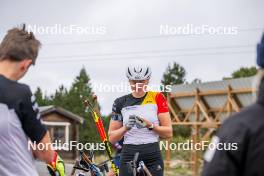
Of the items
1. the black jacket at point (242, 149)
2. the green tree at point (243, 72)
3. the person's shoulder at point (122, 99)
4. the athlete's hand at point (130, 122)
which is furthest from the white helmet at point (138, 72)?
the green tree at point (243, 72)

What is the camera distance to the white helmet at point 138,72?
6.97 meters

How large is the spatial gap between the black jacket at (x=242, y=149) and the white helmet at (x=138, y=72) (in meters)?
4.71

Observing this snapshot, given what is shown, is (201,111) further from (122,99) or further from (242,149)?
(242,149)

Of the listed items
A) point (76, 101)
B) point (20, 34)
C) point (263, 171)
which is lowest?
point (76, 101)

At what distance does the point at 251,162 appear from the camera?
2.20 metres

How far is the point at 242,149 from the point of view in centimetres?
222

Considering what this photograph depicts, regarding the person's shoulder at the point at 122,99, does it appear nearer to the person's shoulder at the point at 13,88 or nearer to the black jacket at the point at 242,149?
the person's shoulder at the point at 13,88

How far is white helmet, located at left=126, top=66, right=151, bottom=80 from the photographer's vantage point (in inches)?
275

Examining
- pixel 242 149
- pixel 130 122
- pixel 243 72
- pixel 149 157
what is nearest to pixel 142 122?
pixel 130 122

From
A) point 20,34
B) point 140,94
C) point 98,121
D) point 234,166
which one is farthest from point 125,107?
point 234,166

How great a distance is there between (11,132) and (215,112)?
69.4 ft

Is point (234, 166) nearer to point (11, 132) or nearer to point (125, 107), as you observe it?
point (11, 132)

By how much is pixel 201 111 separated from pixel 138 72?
16978 mm

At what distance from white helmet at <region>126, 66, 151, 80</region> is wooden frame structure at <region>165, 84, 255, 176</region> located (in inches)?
543
